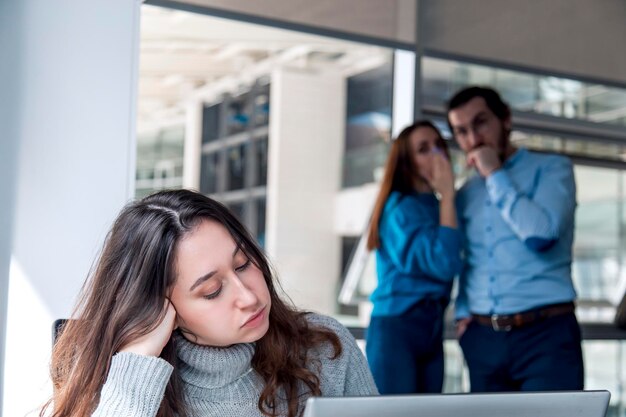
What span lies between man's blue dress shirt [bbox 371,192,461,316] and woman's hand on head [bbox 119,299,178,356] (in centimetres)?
156

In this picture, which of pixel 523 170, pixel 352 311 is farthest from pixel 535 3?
pixel 352 311

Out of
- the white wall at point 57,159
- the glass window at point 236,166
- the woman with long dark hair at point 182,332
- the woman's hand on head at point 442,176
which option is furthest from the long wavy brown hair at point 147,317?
the glass window at point 236,166

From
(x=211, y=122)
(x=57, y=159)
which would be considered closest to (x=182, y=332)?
(x=57, y=159)

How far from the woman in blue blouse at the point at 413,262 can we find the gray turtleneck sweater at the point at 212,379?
1181 millimetres

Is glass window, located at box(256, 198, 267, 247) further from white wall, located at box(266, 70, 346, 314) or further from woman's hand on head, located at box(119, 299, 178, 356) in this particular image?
woman's hand on head, located at box(119, 299, 178, 356)

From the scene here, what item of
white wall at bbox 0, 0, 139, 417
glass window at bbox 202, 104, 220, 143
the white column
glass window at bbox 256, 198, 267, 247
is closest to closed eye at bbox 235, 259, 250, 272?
white wall at bbox 0, 0, 139, 417

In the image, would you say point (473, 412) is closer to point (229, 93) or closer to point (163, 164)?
point (163, 164)

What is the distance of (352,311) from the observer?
28.3 ft

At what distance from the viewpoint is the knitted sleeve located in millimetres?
1645

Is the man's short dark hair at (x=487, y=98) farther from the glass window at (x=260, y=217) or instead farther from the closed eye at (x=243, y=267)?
the glass window at (x=260, y=217)

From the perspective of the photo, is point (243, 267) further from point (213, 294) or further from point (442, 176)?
point (442, 176)

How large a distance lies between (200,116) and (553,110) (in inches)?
227

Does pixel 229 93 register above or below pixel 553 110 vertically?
above

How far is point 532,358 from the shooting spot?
2.96 metres
